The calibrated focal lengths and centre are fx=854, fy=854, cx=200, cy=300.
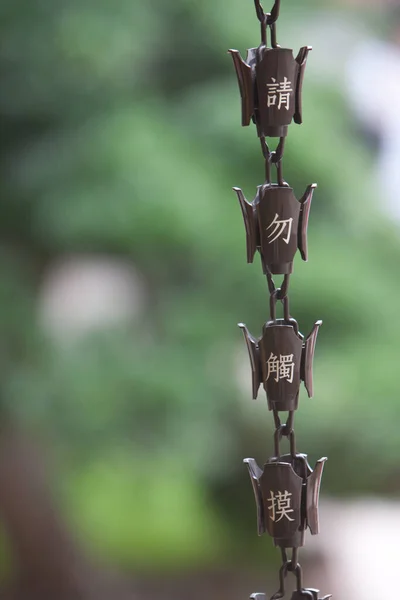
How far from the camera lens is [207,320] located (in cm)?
103

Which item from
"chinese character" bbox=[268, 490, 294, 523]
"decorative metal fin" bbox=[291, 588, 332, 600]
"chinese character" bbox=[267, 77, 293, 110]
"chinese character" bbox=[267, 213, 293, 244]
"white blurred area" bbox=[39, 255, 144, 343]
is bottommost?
"decorative metal fin" bbox=[291, 588, 332, 600]

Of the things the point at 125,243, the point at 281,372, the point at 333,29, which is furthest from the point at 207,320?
the point at 281,372

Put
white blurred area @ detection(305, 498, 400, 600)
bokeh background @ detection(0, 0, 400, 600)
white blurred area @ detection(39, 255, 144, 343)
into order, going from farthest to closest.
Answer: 1. white blurred area @ detection(305, 498, 400, 600)
2. white blurred area @ detection(39, 255, 144, 343)
3. bokeh background @ detection(0, 0, 400, 600)

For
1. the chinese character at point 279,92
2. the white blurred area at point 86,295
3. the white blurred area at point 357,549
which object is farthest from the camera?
the white blurred area at point 357,549

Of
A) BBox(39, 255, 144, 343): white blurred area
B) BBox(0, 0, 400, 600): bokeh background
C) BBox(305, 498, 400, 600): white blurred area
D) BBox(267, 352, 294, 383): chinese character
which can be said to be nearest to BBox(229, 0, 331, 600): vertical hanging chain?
BBox(267, 352, 294, 383): chinese character

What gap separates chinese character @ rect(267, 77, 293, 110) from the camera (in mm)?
358

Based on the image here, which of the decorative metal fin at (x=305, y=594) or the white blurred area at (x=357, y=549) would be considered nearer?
the decorative metal fin at (x=305, y=594)

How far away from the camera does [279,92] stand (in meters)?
0.36

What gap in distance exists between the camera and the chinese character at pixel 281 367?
1.23 feet

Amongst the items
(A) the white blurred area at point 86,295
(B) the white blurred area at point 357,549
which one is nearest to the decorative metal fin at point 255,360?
(A) the white blurred area at point 86,295

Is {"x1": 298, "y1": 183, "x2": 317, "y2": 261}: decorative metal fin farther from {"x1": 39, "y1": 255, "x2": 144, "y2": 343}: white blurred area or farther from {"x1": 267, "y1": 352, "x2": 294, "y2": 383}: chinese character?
{"x1": 39, "y1": 255, "x2": 144, "y2": 343}: white blurred area

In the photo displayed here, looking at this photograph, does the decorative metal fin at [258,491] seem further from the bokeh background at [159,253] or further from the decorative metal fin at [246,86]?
the bokeh background at [159,253]

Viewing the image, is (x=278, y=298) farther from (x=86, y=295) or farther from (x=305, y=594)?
(x=86, y=295)

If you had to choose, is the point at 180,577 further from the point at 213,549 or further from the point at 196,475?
the point at 196,475
